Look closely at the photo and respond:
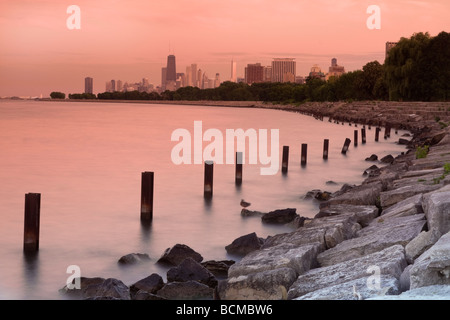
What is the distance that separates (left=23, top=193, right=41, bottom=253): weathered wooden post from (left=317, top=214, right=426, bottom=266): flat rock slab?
17.0 feet

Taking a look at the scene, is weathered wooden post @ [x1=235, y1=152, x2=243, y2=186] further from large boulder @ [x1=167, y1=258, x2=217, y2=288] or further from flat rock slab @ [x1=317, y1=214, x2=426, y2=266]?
flat rock slab @ [x1=317, y1=214, x2=426, y2=266]

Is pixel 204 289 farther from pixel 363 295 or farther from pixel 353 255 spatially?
pixel 363 295

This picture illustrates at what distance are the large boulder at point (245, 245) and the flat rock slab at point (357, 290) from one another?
14.9 feet

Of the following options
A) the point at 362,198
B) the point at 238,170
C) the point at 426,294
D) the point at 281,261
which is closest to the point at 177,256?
the point at 281,261

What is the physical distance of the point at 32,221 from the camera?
1077 centimetres

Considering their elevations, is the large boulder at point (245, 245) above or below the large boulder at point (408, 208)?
below

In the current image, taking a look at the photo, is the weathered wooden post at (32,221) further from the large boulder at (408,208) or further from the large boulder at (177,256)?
the large boulder at (408,208)

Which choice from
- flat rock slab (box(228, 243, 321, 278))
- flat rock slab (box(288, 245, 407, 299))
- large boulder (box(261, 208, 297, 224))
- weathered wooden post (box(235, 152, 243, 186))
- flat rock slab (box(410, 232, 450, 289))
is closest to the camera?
flat rock slab (box(410, 232, 450, 289))

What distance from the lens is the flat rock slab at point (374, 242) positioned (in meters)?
7.96

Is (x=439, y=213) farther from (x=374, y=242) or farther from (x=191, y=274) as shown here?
(x=191, y=274)

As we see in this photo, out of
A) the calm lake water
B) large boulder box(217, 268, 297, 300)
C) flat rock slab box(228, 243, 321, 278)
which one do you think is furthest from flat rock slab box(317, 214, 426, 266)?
the calm lake water

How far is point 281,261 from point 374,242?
1367 mm

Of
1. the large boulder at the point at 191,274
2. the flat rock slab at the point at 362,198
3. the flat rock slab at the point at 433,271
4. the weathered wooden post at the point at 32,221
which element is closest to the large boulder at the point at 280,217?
the flat rock slab at the point at 362,198

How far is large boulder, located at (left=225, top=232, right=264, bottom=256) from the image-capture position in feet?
36.3
